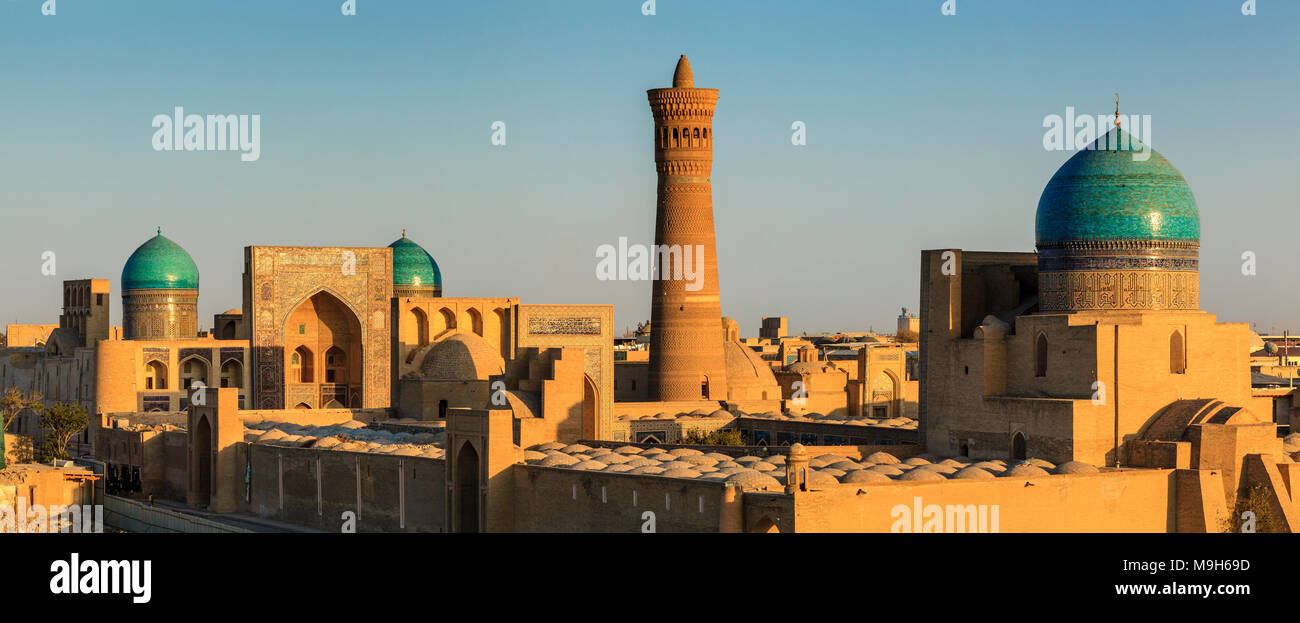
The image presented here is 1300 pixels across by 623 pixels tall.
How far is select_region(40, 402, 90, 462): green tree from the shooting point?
51.2 meters

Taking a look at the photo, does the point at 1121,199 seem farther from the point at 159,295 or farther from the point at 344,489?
the point at 159,295

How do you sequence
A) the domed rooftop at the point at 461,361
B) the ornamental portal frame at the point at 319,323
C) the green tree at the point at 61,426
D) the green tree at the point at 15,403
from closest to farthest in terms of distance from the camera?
1. the domed rooftop at the point at 461,361
2. the ornamental portal frame at the point at 319,323
3. the green tree at the point at 61,426
4. the green tree at the point at 15,403

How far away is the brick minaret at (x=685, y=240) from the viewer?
49.1 m

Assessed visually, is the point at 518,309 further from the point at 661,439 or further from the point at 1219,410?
the point at 1219,410

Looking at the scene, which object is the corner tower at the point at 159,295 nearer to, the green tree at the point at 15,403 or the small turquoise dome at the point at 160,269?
the small turquoise dome at the point at 160,269

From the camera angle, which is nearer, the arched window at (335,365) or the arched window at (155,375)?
the arched window at (155,375)

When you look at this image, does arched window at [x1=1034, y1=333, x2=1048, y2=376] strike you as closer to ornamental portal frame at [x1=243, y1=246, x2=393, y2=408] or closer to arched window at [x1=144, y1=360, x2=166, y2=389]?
ornamental portal frame at [x1=243, y1=246, x2=393, y2=408]

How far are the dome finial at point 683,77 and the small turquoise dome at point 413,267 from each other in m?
11.6

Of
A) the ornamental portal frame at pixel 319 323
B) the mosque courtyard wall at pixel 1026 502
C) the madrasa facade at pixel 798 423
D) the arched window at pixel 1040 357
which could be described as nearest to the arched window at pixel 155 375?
the ornamental portal frame at pixel 319 323
